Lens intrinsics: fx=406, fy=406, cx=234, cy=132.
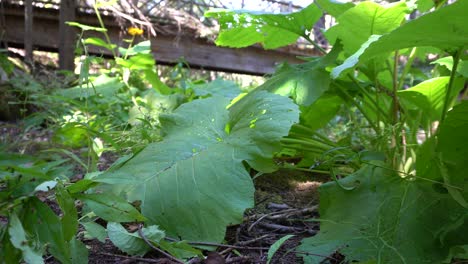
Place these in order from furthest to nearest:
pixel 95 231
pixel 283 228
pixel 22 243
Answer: pixel 283 228 → pixel 95 231 → pixel 22 243

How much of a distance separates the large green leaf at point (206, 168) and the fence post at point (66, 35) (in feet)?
11.3

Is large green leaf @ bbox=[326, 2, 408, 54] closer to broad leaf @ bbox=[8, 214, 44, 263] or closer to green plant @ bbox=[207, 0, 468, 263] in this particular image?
green plant @ bbox=[207, 0, 468, 263]

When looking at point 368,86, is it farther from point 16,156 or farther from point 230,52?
point 230,52

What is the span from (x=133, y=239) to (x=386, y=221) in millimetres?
563

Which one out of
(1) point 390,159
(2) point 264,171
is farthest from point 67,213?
(1) point 390,159

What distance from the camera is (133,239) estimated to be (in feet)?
2.82

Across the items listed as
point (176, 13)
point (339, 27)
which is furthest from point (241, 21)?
point (176, 13)

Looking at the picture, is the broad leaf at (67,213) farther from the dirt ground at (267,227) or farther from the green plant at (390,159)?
the green plant at (390,159)

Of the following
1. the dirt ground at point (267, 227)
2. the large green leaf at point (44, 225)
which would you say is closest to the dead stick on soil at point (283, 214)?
the dirt ground at point (267, 227)

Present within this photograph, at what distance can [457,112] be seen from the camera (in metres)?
1.00

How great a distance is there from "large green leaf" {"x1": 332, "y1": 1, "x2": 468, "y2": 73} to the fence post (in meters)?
3.82

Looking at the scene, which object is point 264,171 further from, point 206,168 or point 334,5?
point 334,5

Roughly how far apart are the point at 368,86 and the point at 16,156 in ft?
4.38

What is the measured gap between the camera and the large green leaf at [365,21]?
1335mm
